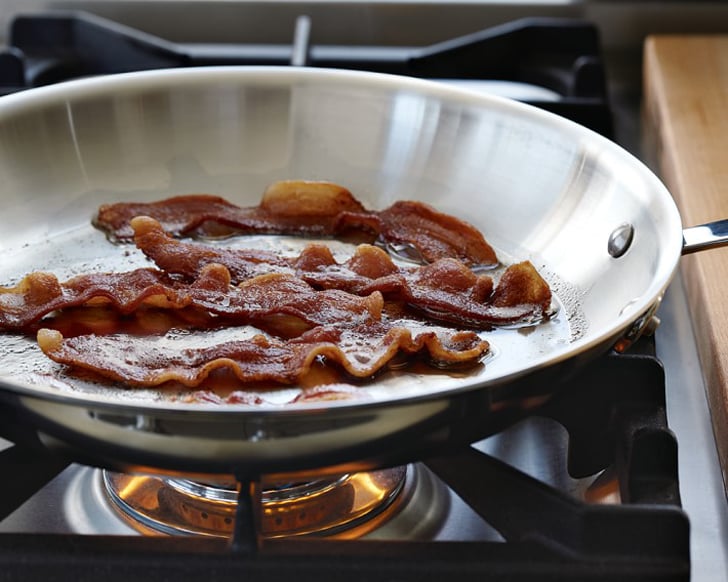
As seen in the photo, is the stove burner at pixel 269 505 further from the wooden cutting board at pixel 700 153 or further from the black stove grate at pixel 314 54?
the black stove grate at pixel 314 54

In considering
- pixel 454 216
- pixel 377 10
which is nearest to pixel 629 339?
pixel 454 216

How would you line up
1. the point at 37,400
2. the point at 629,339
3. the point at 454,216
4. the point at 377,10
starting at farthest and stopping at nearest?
the point at 377,10 → the point at 454,216 → the point at 629,339 → the point at 37,400

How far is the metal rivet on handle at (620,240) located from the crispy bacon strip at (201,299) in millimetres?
203

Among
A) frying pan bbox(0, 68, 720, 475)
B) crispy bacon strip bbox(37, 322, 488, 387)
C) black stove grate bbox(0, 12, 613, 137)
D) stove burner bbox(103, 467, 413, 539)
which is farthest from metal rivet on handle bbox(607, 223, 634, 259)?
black stove grate bbox(0, 12, 613, 137)

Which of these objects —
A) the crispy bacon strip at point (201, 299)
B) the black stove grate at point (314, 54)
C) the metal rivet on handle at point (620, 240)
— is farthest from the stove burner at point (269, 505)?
the black stove grate at point (314, 54)

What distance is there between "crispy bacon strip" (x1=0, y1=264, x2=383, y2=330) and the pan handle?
24cm

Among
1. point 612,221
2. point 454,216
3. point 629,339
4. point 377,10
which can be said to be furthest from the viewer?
point 377,10

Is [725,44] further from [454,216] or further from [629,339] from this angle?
[629,339]

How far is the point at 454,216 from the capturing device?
998 millimetres

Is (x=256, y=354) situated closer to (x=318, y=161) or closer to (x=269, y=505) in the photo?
(x=269, y=505)

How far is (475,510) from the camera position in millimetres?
636

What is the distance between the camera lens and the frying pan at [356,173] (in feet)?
2.64

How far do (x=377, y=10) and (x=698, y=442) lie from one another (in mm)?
981

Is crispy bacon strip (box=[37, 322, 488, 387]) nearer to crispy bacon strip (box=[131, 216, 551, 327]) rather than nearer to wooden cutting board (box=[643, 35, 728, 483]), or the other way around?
crispy bacon strip (box=[131, 216, 551, 327])
